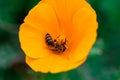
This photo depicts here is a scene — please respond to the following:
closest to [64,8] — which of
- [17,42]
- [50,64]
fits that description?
[50,64]

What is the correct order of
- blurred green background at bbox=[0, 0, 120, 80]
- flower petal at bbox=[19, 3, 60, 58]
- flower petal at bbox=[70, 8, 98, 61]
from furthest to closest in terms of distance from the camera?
blurred green background at bbox=[0, 0, 120, 80] → flower petal at bbox=[19, 3, 60, 58] → flower petal at bbox=[70, 8, 98, 61]

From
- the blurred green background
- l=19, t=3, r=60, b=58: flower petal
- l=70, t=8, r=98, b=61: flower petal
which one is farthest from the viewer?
the blurred green background

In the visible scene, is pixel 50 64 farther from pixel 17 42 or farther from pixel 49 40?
pixel 17 42

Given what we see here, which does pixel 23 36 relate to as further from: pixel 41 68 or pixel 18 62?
pixel 18 62

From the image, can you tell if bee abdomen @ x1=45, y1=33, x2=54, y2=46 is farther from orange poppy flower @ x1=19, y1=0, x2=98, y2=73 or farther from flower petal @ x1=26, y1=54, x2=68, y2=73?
flower petal @ x1=26, y1=54, x2=68, y2=73

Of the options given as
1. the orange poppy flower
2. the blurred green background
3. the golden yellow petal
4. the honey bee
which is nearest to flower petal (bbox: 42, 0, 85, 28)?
the orange poppy flower

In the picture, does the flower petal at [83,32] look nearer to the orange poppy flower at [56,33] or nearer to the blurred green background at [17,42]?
the orange poppy flower at [56,33]

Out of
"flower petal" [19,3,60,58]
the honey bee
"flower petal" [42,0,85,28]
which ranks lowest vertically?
the honey bee
